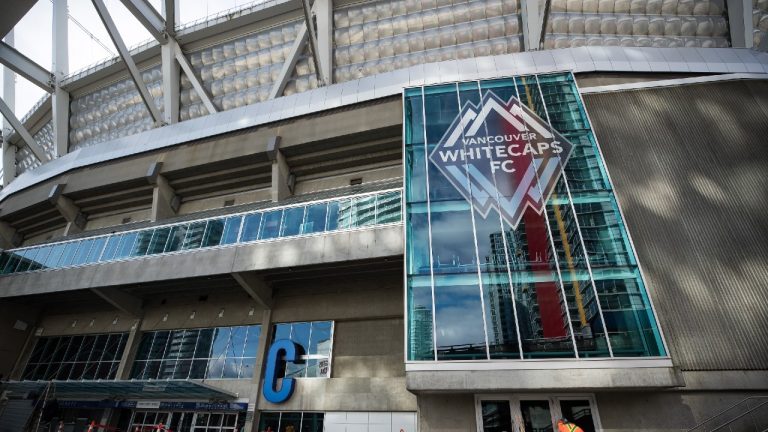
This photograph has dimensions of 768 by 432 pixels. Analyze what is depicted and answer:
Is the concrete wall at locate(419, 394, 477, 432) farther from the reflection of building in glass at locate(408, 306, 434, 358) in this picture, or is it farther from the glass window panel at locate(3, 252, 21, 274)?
the glass window panel at locate(3, 252, 21, 274)

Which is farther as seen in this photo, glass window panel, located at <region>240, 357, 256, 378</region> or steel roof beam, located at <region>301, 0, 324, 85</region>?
steel roof beam, located at <region>301, 0, 324, 85</region>

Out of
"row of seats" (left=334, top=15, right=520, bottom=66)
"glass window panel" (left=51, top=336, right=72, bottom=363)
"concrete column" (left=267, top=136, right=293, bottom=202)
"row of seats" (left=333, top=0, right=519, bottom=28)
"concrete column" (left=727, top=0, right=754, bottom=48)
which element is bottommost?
"glass window panel" (left=51, top=336, right=72, bottom=363)

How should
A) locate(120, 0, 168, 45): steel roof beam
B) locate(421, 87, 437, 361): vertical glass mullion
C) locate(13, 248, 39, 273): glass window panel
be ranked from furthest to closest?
locate(120, 0, 168, 45): steel roof beam → locate(13, 248, 39, 273): glass window panel → locate(421, 87, 437, 361): vertical glass mullion

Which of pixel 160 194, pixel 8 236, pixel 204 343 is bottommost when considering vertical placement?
pixel 204 343

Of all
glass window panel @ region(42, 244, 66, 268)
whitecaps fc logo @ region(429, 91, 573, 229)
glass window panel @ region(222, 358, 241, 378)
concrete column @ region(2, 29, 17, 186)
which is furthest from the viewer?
concrete column @ region(2, 29, 17, 186)

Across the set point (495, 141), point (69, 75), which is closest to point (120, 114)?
point (69, 75)

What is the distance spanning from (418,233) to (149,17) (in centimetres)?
2640

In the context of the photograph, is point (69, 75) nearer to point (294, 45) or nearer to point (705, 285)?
point (294, 45)

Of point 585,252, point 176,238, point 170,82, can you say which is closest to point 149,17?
point 170,82

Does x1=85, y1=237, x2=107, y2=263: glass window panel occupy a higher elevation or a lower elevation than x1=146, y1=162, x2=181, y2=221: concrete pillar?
lower

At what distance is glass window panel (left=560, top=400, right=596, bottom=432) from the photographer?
40.0 ft

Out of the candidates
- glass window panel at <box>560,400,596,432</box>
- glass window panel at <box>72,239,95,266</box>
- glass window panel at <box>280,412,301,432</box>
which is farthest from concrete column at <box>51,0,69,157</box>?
glass window panel at <box>560,400,596,432</box>

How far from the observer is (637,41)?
76.4ft

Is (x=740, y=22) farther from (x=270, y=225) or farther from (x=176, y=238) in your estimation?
(x=176, y=238)
